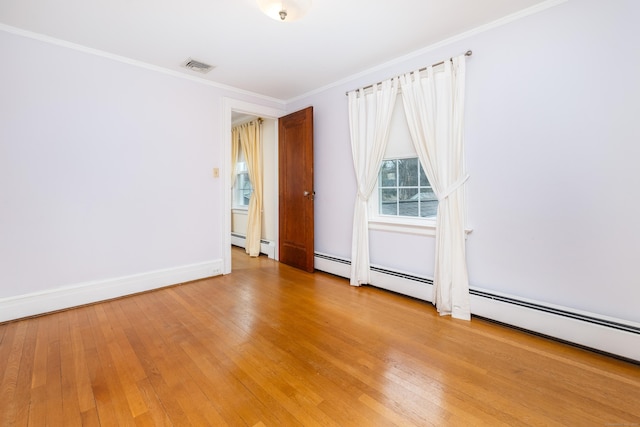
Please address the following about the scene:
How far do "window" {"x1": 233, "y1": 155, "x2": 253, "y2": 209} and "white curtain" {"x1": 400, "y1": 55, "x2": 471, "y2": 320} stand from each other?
4.01 metres

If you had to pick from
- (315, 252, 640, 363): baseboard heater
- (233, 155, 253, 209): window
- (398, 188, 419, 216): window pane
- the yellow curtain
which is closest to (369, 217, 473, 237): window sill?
(398, 188, 419, 216): window pane

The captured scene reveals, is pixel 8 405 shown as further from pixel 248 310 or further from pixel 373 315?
pixel 373 315

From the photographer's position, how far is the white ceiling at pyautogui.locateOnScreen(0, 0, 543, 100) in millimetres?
2244

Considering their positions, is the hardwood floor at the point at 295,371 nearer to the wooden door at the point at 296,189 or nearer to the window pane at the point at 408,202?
the window pane at the point at 408,202

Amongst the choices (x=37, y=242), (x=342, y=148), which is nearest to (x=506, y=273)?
(x=342, y=148)

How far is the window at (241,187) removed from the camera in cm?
596

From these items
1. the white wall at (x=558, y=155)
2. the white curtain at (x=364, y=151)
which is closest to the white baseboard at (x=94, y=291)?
the white curtain at (x=364, y=151)

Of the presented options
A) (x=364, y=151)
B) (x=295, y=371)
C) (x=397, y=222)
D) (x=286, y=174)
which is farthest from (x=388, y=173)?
(x=295, y=371)

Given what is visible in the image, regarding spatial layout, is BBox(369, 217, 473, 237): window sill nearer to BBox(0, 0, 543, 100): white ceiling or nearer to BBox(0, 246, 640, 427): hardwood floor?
BBox(0, 246, 640, 427): hardwood floor

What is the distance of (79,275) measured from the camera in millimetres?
2902

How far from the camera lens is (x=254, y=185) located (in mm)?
5242

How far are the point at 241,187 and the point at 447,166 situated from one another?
455 centimetres

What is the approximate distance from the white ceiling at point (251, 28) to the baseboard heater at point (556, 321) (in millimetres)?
2453

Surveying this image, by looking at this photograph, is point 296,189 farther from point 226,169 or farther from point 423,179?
point 423,179
